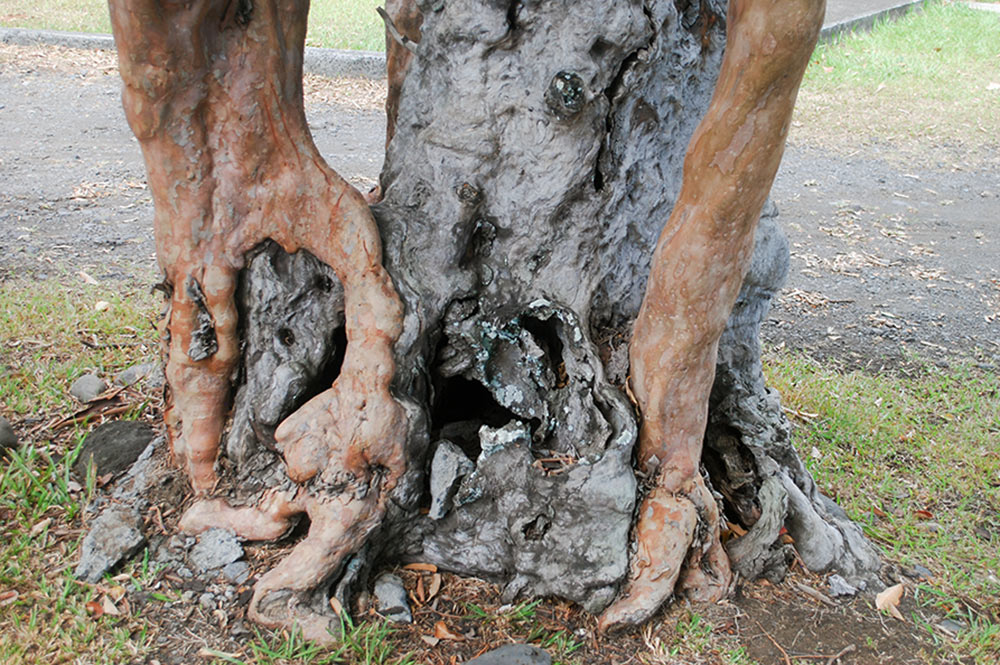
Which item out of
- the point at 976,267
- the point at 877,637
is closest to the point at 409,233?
the point at 877,637

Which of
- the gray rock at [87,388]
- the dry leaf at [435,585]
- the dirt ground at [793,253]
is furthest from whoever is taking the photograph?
the gray rock at [87,388]

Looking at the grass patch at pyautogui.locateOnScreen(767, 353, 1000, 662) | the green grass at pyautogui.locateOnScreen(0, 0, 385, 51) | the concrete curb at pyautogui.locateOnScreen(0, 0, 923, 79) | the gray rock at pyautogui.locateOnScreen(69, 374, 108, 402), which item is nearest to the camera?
the grass patch at pyautogui.locateOnScreen(767, 353, 1000, 662)

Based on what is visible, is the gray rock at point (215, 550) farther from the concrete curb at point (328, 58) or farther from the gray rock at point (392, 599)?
the concrete curb at point (328, 58)

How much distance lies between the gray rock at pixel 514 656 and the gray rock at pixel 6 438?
1.93 metres

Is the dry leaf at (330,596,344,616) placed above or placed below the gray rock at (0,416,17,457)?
above

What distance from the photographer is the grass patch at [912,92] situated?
9250mm

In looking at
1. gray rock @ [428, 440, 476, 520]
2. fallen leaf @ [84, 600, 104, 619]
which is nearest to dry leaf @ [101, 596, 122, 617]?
fallen leaf @ [84, 600, 104, 619]

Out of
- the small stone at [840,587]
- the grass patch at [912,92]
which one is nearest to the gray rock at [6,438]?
the small stone at [840,587]

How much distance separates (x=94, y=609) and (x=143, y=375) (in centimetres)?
144

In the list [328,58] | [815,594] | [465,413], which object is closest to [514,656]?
[465,413]

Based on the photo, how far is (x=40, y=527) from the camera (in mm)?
2936

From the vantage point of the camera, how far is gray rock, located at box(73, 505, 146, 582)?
2.77m

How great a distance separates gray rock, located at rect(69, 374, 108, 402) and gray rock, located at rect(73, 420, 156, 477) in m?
0.33

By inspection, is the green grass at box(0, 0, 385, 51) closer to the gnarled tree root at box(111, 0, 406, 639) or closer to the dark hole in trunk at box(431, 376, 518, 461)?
the dark hole in trunk at box(431, 376, 518, 461)
